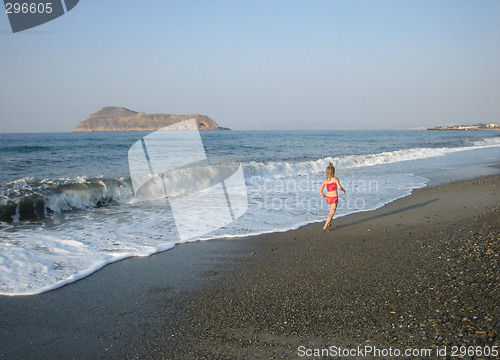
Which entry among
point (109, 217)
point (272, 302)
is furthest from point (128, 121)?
point (272, 302)

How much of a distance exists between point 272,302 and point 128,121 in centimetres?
7558

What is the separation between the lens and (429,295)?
3721mm

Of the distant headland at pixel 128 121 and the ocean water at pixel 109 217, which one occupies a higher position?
the distant headland at pixel 128 121

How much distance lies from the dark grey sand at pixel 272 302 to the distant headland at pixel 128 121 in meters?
45.2

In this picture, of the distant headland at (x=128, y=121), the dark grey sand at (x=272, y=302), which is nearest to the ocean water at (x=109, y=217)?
the dark grey sand at (x=272, y=302)

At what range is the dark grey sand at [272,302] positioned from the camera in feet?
9.77

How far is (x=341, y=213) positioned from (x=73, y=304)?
6482 millimetres

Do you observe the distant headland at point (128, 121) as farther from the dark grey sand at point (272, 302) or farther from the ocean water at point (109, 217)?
the dark grey sand at point (272, 302)

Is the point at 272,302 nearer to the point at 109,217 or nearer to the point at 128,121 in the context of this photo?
the point at 109,217

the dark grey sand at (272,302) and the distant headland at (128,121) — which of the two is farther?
the distant headland at (128,121)

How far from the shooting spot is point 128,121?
2881 inches

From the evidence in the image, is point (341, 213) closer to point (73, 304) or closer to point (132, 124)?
point (73, 304)

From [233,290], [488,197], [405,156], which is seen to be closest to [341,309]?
[233,290]

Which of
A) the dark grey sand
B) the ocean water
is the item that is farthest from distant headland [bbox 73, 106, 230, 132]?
the dark grey sand
